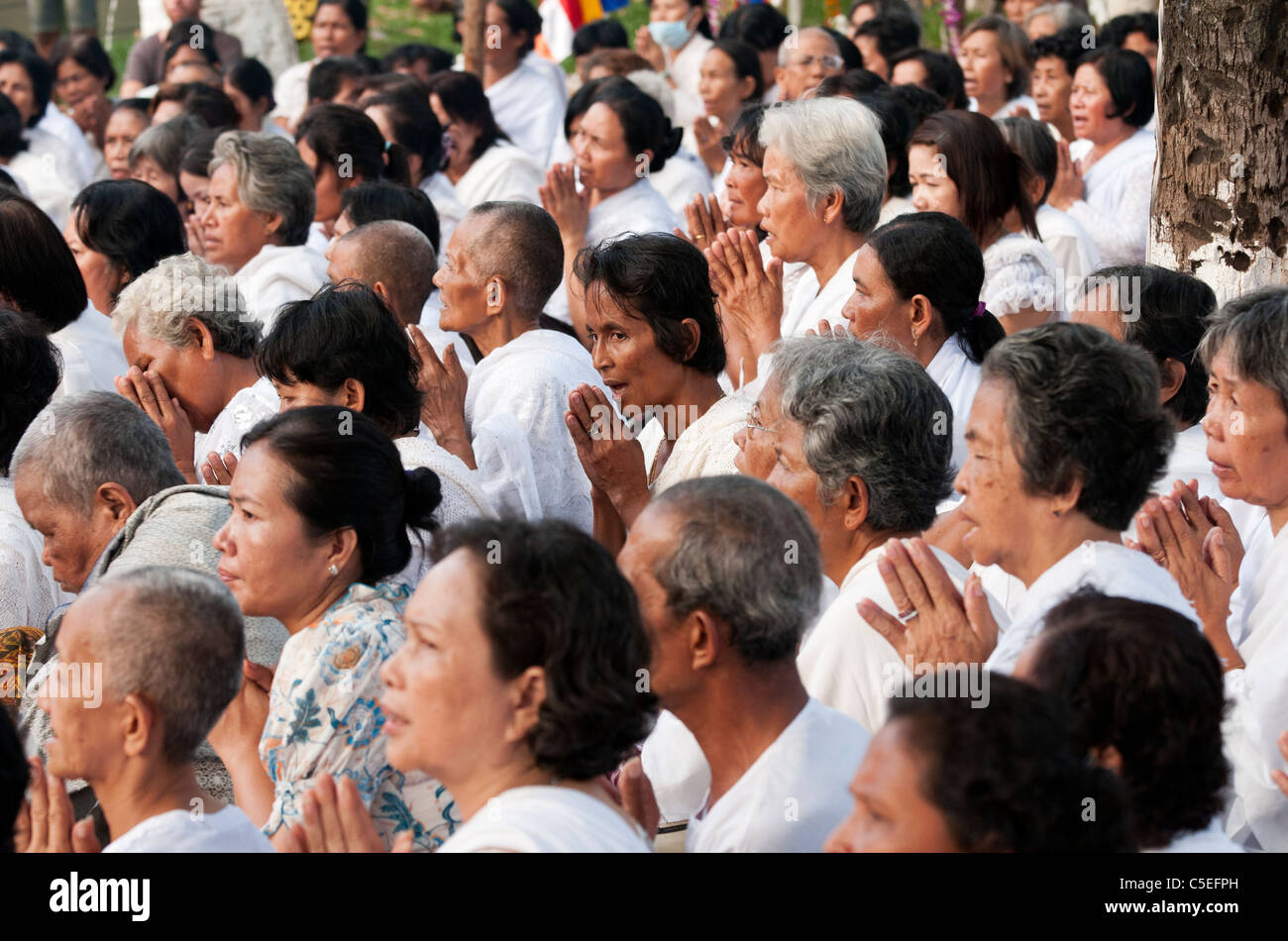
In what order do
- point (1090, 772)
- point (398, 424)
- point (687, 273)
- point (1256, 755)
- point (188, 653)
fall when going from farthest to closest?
point (687, 273), point (398, 424), point (1256, 755), point (188, 653), point (1090, 772)

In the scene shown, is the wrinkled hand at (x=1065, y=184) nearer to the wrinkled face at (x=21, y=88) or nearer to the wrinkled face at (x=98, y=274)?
the wrinkled face at (x=98, y=274)

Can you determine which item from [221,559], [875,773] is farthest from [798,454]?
[875,773]

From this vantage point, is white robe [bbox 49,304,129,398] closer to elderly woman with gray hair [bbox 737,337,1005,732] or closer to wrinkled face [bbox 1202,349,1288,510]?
elderly woman with gray hair [bbox 737,337,1005,732]

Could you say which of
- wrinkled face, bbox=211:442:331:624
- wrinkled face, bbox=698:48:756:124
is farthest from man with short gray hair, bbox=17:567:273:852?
wrinkled face, bbox=698:48:756:124

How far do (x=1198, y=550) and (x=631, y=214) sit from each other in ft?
15.2

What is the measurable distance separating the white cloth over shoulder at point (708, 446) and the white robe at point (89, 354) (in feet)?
6.99

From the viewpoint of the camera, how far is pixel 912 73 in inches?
374

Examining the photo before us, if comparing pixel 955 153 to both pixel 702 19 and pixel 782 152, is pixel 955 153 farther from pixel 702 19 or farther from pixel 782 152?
pixel 702 19

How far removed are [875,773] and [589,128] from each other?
20.4 ft

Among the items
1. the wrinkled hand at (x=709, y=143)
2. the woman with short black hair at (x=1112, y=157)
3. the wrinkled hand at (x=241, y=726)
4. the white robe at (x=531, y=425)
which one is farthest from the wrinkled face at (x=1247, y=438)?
the wrinkled hand at (x=709, y=143)

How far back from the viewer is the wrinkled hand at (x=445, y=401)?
494cm

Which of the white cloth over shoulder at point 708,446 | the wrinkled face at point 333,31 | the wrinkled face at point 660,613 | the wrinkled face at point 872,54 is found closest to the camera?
the wrinkled face at point 660,613

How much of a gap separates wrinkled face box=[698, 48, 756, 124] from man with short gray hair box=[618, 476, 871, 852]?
7768 mm

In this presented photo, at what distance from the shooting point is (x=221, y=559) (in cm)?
337
